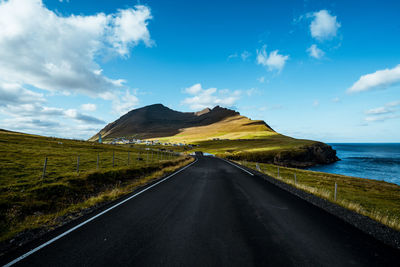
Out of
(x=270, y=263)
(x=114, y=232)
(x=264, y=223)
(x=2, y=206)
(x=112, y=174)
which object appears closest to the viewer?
(x=270, y=263)

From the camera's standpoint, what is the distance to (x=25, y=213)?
22.7 feet

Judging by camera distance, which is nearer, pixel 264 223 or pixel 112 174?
pixel 264 223

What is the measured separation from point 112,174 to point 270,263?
13331mm

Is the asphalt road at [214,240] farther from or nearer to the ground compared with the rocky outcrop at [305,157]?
farther from the ground

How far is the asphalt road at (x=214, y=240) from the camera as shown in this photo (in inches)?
141

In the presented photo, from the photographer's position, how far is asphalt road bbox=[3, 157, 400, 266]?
11.8 ft

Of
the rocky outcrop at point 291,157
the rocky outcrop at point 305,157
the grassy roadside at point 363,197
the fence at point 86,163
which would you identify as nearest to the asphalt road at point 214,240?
the grassy roadside at point 363,197

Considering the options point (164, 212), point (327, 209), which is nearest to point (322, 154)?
point (327, 209)

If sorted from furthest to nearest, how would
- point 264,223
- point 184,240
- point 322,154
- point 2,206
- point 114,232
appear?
point 322,154 → point 2,206 → point 264,223 → point 114,232 → point 184,240

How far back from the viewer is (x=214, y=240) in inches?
172

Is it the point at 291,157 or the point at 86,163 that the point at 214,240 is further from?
the point at 291,157

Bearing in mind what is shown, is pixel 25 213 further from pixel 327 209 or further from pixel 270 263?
pixel 327 209

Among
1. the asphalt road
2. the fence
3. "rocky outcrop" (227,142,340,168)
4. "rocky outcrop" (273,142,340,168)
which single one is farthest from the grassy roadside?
"rocky outcrop" (273,142,340,168)

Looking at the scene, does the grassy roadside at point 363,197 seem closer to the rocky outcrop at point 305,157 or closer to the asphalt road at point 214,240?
the asphalt road at point 214,240
